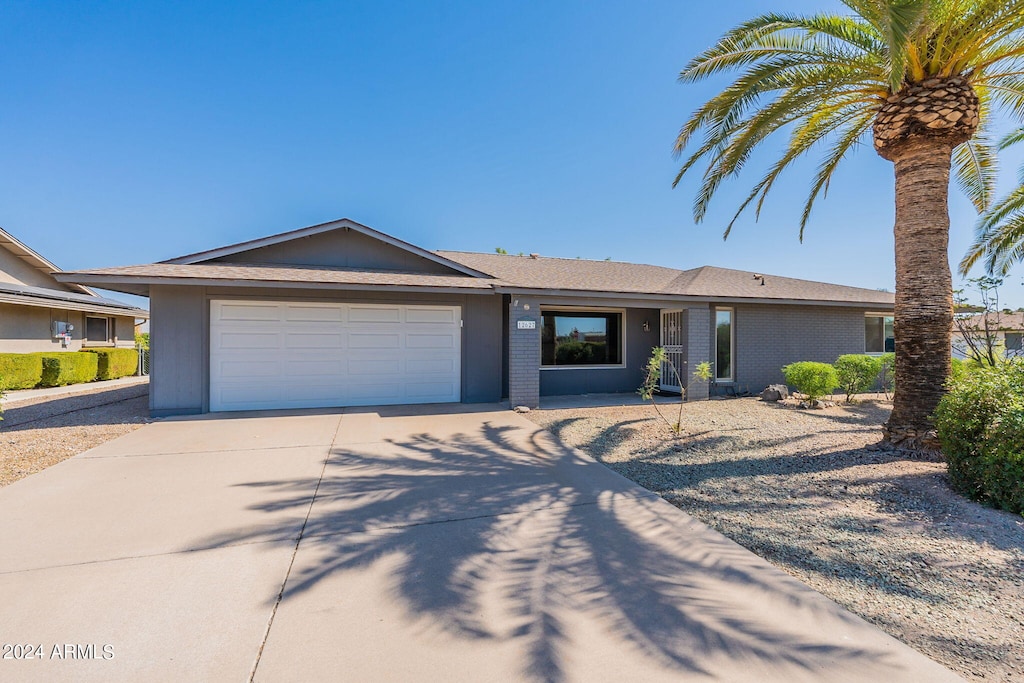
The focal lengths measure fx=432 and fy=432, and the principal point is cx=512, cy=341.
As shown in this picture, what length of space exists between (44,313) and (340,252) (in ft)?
45.6

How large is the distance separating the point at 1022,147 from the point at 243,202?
24.9 metres

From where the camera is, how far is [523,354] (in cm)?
1041

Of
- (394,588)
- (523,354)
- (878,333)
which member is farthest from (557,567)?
(878,333)

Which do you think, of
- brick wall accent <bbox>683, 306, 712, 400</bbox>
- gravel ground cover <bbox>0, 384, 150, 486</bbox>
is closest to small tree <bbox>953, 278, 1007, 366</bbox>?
brick wall accent <bbox>683, 306, 712, 400</bbox>

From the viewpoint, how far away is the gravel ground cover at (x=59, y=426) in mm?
6043

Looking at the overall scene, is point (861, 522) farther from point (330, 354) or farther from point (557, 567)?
point (330, 354)

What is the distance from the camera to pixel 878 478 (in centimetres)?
518

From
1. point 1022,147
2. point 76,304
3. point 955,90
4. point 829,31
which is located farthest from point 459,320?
point 76,304

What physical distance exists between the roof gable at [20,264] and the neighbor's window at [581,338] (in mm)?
19413

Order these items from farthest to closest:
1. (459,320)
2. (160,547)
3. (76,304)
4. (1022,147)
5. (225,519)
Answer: (76,304), (459,320), (1022,147), (225,519), (160,547)

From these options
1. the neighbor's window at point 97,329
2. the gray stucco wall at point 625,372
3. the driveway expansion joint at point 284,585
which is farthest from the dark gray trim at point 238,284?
the neighbor's window at point 97,329

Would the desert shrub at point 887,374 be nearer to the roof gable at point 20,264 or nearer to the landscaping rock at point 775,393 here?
the landscaping rock at point 775,393

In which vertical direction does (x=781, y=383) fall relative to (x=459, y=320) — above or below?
below

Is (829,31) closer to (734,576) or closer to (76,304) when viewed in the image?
(734,576)
